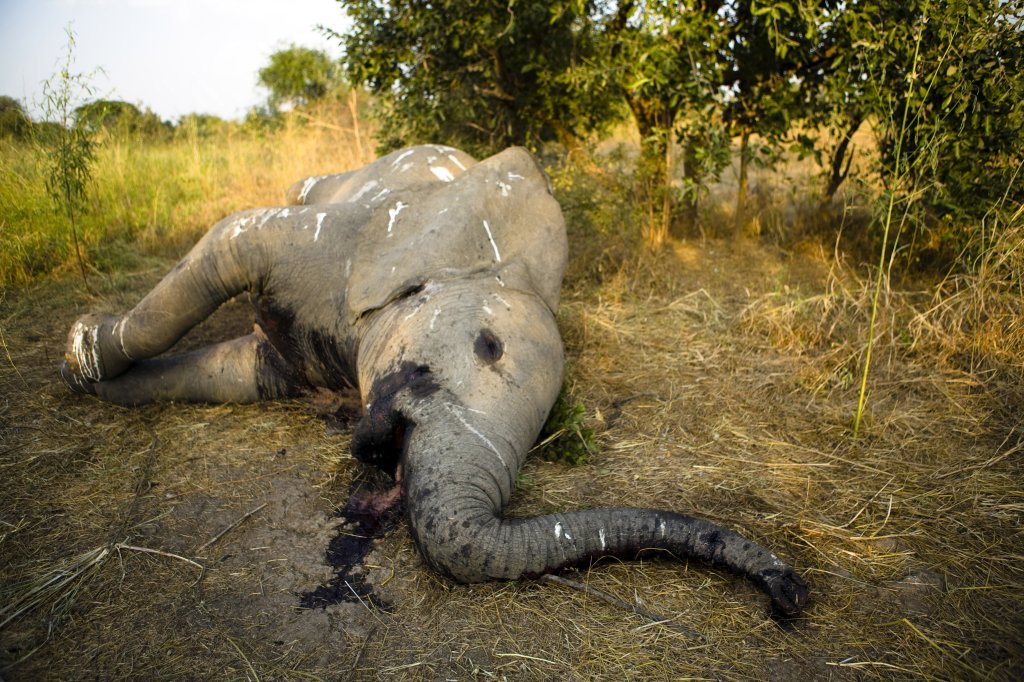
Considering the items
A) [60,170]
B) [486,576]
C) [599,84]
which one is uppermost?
[599,84]

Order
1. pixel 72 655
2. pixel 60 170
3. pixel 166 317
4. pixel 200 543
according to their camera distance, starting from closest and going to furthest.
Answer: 1. pixel 72 655
2. pixel 200 543
3. pixel 166 317
4. pixel 60 170

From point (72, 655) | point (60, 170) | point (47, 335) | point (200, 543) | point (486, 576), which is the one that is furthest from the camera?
point (60, 170)

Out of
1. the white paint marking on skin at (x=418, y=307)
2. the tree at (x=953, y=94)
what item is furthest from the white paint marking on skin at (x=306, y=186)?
the tree at (x=953, y=94)

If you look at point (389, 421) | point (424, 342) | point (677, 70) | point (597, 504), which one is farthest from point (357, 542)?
point (677, 70)

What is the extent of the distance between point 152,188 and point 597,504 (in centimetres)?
705

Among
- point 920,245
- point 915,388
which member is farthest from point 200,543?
point 920,245

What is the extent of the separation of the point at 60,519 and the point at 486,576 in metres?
1.87

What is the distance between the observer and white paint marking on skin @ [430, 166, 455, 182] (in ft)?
14.3

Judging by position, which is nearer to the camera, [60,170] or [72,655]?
[72,655]

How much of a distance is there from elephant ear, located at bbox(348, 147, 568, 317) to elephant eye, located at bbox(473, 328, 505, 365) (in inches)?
18.9

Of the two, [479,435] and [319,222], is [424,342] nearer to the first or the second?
[479,435]

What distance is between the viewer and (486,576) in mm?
2488

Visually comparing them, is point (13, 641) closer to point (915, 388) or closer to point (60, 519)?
point (60, 519)

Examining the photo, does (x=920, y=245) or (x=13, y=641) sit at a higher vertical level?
(x=920, y=245)
